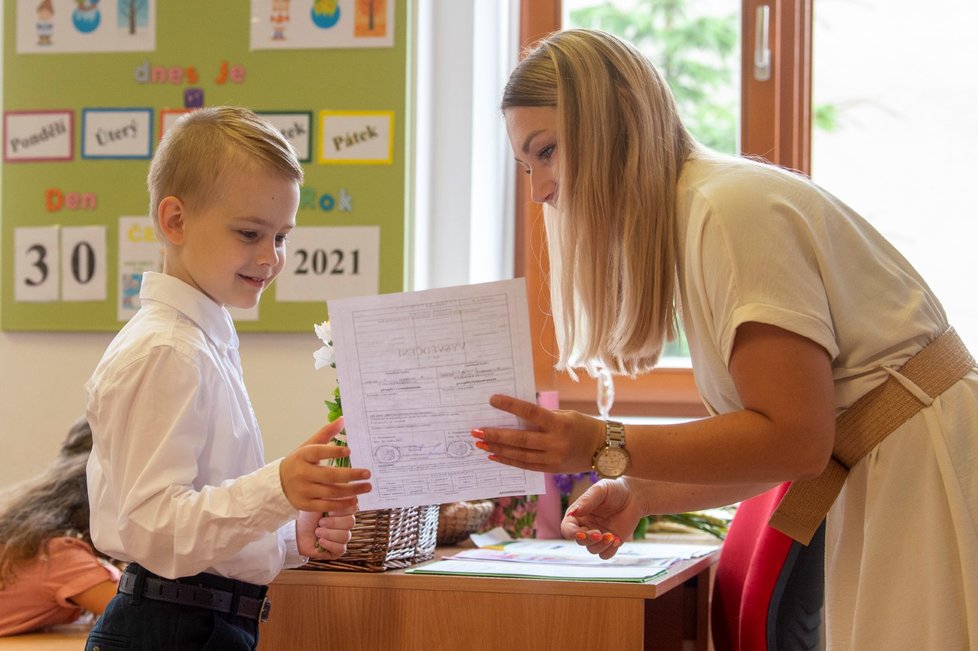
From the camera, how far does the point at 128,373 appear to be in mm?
1354

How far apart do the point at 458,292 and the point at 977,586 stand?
63cm

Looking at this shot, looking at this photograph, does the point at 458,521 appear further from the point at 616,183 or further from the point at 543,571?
the point at 616,183

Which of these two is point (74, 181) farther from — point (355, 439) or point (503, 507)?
point (355, 439)

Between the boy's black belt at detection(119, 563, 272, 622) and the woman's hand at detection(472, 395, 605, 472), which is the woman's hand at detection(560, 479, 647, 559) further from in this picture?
the boy's black belt at detection(119, 563, 272, 622)

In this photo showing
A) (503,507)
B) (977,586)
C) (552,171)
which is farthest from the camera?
(503,507)

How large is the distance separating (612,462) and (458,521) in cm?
96

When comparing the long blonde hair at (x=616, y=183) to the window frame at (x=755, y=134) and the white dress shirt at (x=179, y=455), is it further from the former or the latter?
the window frame at (x=755, y=134)

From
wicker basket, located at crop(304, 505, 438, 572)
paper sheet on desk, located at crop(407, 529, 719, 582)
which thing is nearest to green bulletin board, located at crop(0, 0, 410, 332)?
paper sheet on desk, located at crop(407, 529, 719, 582)

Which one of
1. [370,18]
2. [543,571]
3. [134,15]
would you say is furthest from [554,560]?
[134,15]

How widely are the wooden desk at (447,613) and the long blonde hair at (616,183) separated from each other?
40cm

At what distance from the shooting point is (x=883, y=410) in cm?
121

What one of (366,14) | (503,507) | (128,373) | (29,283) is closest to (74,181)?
(29,283)

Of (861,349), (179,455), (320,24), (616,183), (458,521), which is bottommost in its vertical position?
(458,521)

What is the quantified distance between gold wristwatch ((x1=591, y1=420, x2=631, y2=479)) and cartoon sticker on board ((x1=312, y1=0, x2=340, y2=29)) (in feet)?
5.58
